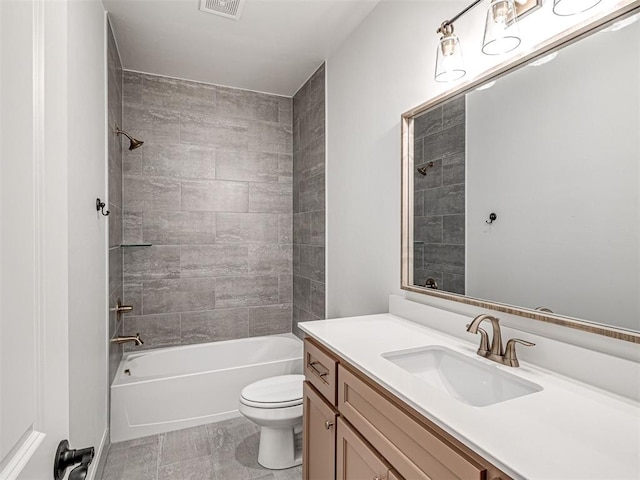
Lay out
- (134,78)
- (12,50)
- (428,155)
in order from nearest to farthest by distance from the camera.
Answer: (12,50) < (428,155) < (134,78)

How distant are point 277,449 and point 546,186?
190cm

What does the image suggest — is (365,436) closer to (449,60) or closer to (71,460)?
(71,460)

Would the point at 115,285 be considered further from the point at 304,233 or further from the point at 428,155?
the point at 428,155

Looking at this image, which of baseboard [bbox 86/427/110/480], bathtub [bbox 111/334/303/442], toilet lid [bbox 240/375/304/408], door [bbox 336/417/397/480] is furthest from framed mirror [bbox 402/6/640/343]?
baseboard [bbox 86/427/110/480]

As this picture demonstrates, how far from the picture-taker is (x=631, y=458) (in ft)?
2.19

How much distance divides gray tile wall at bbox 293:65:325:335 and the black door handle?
7.11 ft

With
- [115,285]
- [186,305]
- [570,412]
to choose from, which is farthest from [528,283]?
[186,305]

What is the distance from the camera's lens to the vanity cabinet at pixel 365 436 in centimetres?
82

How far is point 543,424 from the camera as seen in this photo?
2.59ft

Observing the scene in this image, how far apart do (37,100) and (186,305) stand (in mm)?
2653

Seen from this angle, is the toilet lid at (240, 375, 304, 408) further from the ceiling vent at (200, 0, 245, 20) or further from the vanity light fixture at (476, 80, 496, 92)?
the ceiling vent at (200, 0, 245, 20)

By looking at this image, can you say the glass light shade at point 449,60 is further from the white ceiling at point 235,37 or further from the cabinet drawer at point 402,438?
the cabinet drawer at point 402,438

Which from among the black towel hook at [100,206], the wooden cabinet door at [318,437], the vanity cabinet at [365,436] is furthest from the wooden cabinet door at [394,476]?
the black towel hook at [100,206]

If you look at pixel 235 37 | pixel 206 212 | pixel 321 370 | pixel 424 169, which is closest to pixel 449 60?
pixel 424 169
